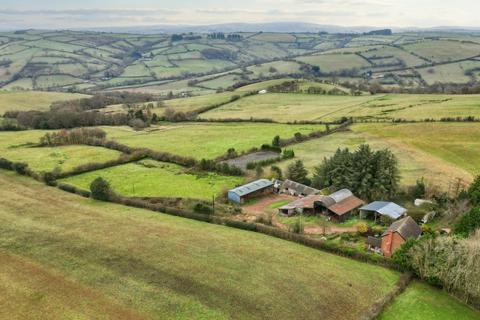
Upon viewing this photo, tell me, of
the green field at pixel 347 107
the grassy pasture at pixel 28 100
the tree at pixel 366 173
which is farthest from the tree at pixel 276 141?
the grassy pasture at pixel 28 100

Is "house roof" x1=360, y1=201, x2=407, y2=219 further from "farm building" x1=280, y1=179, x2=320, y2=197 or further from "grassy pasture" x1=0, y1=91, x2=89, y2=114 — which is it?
"grassy pasture" x1=0, y1=91, x2=89, y2=114

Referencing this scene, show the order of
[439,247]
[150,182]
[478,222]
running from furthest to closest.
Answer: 1. [150,182]
2. [478,222]
3. [439,247]

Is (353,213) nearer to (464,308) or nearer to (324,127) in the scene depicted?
(464,308)

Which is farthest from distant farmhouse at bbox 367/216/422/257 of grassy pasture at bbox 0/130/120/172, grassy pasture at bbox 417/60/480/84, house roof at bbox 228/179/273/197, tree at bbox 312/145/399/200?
grassy pasture at bbox 417/60/480/84

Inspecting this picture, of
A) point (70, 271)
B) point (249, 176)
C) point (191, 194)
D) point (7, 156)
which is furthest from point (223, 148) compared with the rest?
point (70, 271)

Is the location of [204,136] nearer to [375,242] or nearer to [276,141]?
[276,141]

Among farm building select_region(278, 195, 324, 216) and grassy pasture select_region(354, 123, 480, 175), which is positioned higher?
grassy pasture select_region(354, 123, 480, 175)

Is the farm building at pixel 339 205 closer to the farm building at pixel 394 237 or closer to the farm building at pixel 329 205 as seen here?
the farm building at pixel 329 205

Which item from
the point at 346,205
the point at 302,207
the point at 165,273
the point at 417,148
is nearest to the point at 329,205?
the point at 346,205
